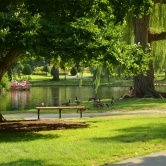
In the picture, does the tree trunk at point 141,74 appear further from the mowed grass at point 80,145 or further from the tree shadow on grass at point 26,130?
the mowed grass at point 80,145

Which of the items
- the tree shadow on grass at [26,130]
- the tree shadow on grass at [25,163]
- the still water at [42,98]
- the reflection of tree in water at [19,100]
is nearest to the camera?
the tree shadow on grass at [25,163]

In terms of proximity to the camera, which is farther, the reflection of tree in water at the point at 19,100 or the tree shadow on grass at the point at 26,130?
the reflection of tree in water at the point at 19,100

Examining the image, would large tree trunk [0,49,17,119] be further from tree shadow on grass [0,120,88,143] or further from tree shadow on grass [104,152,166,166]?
tree shadow on grass [104,152,166,166]

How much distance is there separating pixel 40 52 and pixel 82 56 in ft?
4.01

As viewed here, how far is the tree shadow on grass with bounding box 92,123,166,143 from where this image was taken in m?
11.1

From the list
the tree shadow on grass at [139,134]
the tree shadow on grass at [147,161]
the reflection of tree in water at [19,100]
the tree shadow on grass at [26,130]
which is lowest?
the reflection of tree in water at [19,100]

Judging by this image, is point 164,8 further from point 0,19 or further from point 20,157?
point 20,157

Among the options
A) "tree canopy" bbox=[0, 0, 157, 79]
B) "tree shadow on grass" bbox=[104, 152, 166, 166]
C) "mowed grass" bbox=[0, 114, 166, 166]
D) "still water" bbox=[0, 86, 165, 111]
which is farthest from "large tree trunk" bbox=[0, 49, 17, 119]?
"still water" bbox=[0, 86, 165, 111]

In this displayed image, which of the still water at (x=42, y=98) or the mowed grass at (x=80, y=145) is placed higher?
the mowed grass at (x=80, y=145)

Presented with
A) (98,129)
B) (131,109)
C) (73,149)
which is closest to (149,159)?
(73,149)

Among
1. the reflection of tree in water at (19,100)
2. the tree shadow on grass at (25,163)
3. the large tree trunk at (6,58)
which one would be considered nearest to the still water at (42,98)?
the reflection of tree in water at (19,100)

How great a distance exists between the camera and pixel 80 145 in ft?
33.3

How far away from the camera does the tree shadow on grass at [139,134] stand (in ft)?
36.5

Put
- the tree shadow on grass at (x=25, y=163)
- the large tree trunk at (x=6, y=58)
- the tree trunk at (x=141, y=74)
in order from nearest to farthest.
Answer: the tree shadow on grass at (x=25, y=163), the large tree trunk at (x=6, y=58), the tree trunk at (x=141, y=74)
